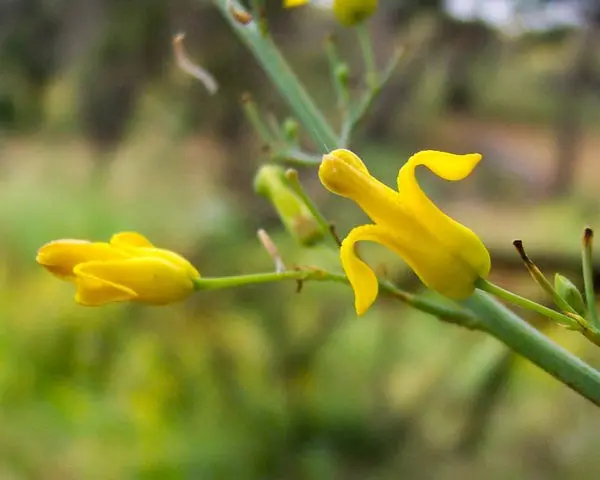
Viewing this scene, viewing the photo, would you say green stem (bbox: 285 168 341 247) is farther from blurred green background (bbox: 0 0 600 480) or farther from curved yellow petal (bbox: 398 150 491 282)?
blurred green background (bbox: 0 0 600 480)

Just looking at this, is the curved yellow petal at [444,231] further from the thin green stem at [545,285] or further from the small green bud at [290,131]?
the small green bud at [290,131]

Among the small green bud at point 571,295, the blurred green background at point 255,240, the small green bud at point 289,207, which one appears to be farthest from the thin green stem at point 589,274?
the blurred green background at point 255,240

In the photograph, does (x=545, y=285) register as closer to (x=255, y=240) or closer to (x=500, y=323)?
(x=500, y=323)

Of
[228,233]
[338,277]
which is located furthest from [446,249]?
[228,233]

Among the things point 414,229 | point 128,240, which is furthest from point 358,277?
point 128,240

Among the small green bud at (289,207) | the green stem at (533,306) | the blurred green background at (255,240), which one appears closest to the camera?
the green stem at (533,306)

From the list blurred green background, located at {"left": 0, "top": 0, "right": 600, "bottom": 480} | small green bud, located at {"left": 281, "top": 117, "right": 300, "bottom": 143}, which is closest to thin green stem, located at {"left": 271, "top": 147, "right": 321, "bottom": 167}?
small green bud, located at {"left": 281, "top": 117, "right": 300, "bottom": 143}

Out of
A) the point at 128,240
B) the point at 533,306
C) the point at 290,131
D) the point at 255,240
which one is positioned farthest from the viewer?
the point at 255,240
